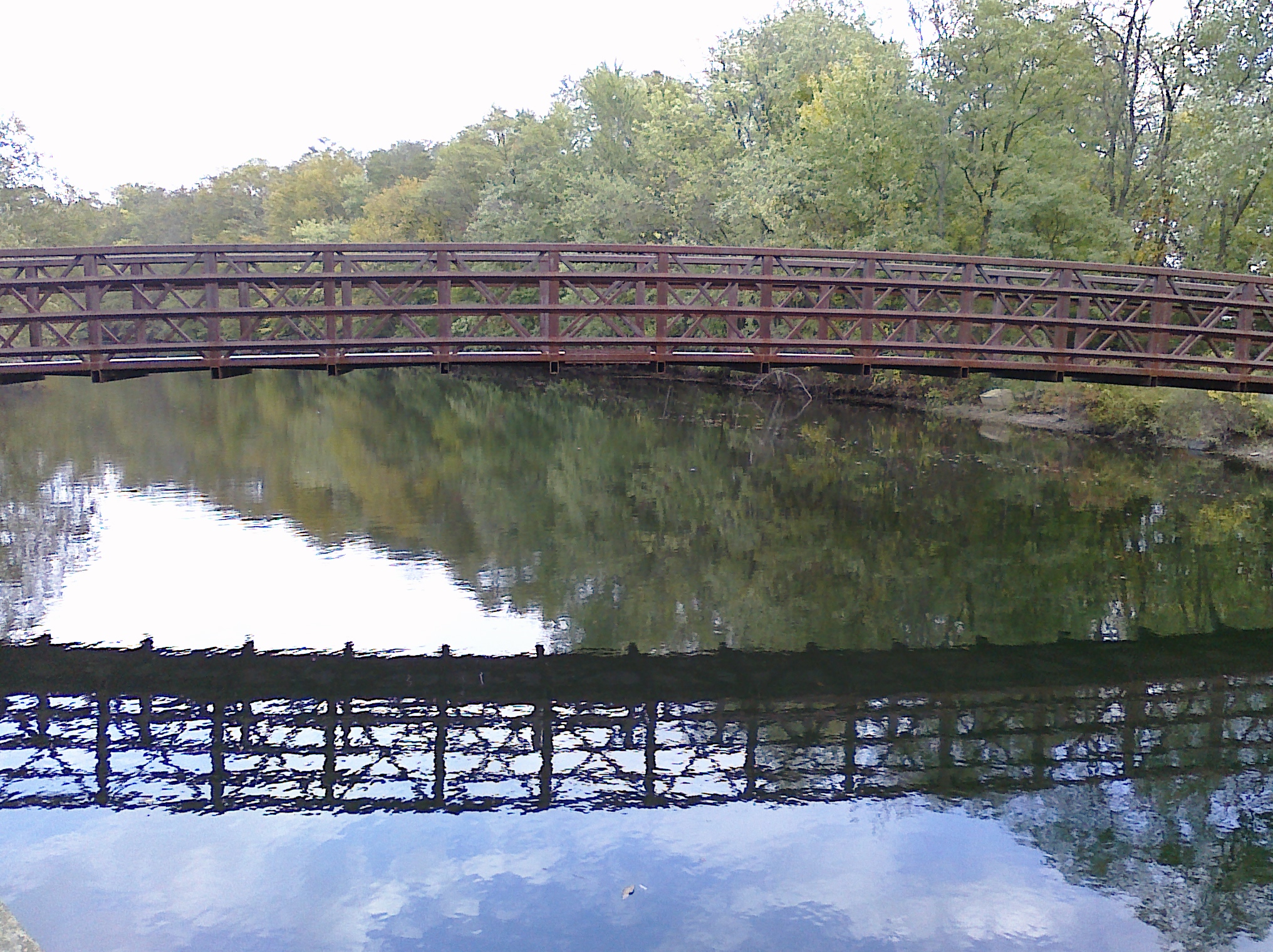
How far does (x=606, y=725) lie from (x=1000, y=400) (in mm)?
29522

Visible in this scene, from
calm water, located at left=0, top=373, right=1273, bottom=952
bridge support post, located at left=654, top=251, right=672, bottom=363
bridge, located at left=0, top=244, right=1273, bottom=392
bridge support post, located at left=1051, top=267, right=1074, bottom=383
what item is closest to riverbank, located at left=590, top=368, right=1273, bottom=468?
bridge support post, located at left=1051, top=267, right=1074, bottom=383

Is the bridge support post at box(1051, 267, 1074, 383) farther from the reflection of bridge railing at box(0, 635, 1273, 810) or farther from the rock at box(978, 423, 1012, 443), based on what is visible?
the rock at box(978, 423, 1012, 443)

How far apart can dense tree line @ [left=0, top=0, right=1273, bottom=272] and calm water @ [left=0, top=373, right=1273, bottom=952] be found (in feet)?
45.8

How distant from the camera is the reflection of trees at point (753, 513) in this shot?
14.9 meters

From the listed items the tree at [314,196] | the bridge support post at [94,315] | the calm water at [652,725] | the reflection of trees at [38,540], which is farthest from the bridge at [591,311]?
the tree at [314,196]

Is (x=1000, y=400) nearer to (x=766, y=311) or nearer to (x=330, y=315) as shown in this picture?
(x=766, y=311)

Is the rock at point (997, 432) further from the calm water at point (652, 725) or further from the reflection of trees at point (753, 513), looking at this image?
Result: the calm water at point (652, 725)

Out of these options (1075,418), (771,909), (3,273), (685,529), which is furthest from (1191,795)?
(3,273)

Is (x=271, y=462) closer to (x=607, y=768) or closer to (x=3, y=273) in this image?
(x=607, y=768)

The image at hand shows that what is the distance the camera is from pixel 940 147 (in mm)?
37094

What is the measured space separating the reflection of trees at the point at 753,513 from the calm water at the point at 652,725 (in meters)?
0.12

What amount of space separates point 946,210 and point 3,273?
38.2 metres

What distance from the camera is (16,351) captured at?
53.9 feet

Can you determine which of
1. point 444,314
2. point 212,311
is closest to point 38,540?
point 212,311
